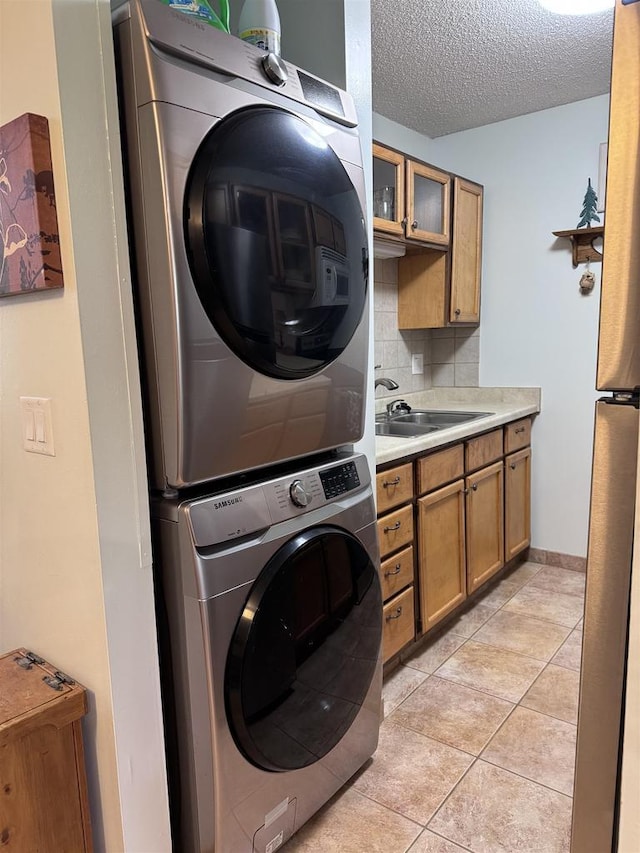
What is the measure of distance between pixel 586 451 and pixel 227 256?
2.65 metres

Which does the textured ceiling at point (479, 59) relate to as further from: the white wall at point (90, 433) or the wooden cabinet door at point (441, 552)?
the wooden cabinet door at point (441, 552)

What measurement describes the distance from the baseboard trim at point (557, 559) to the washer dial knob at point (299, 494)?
8.01 feet

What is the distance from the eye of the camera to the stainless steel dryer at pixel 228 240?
109 cm

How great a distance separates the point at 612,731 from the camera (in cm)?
68

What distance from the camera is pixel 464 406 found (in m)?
3.38

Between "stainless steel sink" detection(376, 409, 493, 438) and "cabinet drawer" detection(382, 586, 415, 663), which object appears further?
"stainless steel sink" detection(376, 409, 493, 438)

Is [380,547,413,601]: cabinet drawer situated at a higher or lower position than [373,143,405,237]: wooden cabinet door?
lower

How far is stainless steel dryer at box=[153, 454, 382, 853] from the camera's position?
48.4 inches

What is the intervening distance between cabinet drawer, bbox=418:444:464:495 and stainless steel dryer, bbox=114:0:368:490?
3.15ft

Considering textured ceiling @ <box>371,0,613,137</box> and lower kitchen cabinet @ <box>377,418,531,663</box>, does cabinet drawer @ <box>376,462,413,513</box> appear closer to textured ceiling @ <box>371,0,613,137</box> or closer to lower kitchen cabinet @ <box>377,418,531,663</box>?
lower kitchen cabinet @ <box>377,418,531,663</box>

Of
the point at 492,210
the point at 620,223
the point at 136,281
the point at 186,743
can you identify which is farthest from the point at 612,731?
the point at 492,210

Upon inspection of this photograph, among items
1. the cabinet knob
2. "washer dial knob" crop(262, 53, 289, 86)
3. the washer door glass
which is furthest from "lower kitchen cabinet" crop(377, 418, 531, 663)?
"washer dial knob" crop(262, 53, 289, 86)

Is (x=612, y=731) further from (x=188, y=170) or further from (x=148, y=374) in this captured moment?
(x=188, y=170)

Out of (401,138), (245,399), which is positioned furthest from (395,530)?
(401,138)
